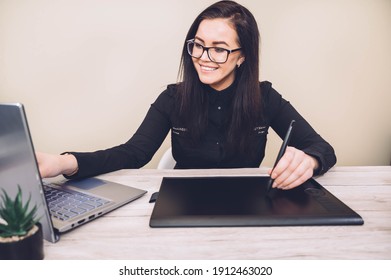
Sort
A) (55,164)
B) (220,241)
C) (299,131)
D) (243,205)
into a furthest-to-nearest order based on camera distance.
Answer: (299,131) < (55,164) < (243,205) < (220,241)

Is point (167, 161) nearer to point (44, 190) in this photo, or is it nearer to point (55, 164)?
point (55, 164)

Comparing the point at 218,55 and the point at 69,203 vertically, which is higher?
the point at 218,55

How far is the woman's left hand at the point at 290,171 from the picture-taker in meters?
0.78

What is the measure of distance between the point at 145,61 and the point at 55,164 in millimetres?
1336

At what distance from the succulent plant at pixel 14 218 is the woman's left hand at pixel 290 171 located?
54 centimetres

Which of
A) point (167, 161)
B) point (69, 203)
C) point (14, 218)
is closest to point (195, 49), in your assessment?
point (167, 161)

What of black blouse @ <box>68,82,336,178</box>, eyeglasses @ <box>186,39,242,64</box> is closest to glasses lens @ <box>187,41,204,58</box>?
eyeglasses @ <box>186,39,242,64</box>

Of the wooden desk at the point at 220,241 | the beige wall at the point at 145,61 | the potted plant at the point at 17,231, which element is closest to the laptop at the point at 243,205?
the wooden desk at the point at 220,241

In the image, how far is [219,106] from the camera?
1389 millimetres

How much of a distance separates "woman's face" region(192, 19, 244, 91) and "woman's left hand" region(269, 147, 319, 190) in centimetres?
60

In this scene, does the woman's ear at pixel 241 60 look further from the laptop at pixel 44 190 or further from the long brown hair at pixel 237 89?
the laptop at pixel 44 190

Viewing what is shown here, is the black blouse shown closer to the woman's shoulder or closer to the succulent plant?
the woman's shoulder
